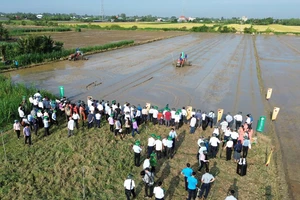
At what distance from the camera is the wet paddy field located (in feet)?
57.2

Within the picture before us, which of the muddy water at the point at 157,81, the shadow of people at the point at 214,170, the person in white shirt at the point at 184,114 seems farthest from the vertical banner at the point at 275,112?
the shadow of people at the point at 214,170

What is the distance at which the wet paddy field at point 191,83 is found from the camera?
57.2ft

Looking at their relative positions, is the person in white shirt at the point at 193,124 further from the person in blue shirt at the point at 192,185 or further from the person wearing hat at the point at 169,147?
the person in blue shirt at the point at 192,185

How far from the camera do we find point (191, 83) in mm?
23969

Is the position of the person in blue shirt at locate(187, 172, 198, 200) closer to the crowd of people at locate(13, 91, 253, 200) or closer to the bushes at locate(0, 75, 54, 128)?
the crowd of people at locate(13, 91, 253, 200)

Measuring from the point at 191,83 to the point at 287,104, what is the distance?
801 cm

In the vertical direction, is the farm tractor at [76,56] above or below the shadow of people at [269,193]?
above

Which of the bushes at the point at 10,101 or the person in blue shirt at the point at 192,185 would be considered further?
the bushes at the point at 10,101

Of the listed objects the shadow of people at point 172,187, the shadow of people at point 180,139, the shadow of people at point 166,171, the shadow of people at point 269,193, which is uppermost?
the shadow of people at point 180,139

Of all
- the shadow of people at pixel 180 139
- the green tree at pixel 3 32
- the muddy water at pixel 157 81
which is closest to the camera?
the shadow of people at pixel 180 139

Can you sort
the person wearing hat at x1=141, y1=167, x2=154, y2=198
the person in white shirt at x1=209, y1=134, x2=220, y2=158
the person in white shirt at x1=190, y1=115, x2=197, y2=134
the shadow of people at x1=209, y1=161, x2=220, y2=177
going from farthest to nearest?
the person in white shirt at x1=190, y1=115, x2=197, y2=134 → the person in white shirt at x1=209, y1=134, x2=220, y2=158 → the shadow of people at x1=209, y1=161, x2=220, y2=177 → the person wearing hat at x1=141, y1=167, x2=154, y2=198

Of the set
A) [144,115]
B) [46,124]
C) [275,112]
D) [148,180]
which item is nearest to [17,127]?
[46,124]

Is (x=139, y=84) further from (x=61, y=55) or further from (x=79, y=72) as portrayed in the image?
(x=61, y=55)

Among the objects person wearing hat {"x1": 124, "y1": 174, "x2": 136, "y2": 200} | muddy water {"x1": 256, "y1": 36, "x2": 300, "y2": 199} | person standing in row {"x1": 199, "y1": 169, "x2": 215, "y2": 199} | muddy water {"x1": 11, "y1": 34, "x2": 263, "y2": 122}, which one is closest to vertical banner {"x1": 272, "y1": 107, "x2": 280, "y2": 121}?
muddy water {"x1": 256, "y1": 36, "x2": 300, "y2": 199}
